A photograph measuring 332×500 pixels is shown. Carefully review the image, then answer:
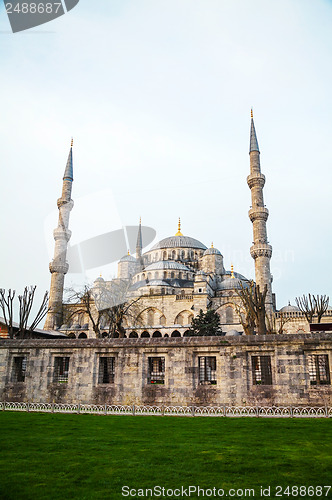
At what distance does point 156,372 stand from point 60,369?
328 cm

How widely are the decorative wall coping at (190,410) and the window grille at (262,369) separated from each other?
0.82 m

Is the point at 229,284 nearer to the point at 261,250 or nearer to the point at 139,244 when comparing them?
the point at 261,250

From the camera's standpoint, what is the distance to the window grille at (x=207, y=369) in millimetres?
11688

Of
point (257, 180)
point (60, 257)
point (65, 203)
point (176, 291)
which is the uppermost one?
point (257, 180)

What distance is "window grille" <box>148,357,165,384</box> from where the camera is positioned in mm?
12078

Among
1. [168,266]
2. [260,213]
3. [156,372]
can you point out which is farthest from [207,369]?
[168,266]

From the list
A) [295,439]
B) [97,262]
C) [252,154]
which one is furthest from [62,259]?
[295,439]

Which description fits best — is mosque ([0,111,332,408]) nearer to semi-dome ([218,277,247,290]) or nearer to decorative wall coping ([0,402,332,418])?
decorative wall coping ([0,402,332,418])

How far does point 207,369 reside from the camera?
11.8m

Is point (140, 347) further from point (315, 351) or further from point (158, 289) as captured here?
point (158, 289)

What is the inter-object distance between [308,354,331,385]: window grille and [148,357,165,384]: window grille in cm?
451

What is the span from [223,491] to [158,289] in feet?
122

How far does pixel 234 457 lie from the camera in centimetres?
520

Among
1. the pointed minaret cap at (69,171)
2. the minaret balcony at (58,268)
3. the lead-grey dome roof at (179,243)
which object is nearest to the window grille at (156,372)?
the minaret balcony at (58,268)
